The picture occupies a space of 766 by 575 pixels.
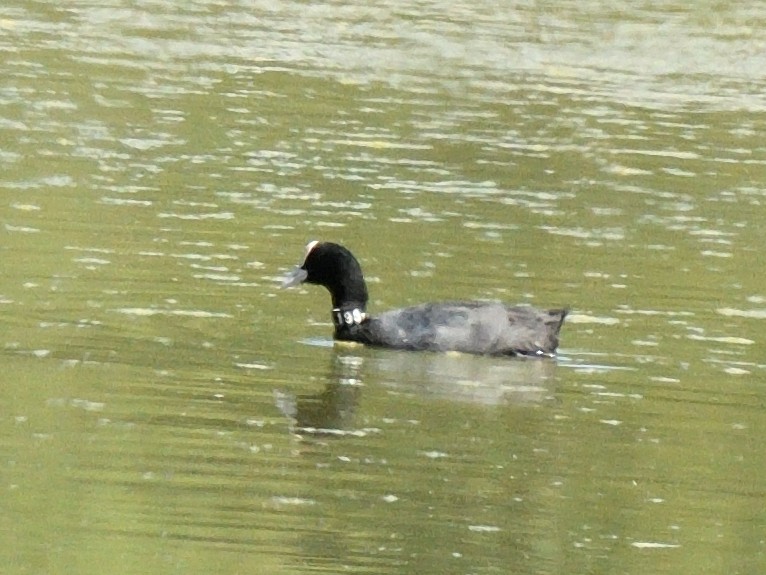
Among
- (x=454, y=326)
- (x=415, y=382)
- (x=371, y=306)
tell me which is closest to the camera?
(x=415, y=382)

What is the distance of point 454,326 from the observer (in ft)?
50.5

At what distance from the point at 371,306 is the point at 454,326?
1552 millimetres

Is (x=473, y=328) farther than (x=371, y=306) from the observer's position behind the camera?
No

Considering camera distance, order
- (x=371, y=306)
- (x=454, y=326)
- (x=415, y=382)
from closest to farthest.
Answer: (x=415, y=382) < (x=454, y=326) < (x=371, y=306)

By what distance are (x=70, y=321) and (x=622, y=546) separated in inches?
215

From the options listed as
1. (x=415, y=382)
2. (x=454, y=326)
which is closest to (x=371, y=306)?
(x=454, y=326)

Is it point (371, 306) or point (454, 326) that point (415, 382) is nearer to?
point (454, 326)

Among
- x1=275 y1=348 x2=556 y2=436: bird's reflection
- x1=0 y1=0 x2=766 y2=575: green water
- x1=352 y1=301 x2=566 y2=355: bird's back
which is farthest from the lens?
x1=352 y1=301 x2=566 y2=355: bird's back

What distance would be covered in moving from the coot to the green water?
15 centimetres

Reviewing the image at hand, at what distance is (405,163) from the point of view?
2300cm

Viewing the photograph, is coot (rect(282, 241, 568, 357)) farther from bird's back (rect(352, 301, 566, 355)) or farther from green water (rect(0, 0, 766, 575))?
green water (rect(0, 0, 766, 575))

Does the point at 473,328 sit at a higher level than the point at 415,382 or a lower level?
higher

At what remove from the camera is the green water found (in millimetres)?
10984

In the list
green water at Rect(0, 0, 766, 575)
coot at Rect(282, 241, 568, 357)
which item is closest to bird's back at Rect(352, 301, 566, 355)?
coot at Rect(282, 241, 568, 357)
